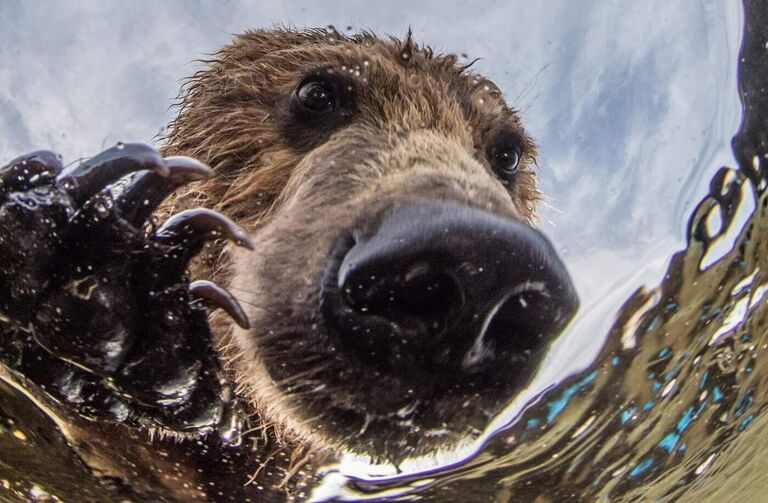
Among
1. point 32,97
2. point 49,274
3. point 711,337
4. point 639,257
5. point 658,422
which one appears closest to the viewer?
point 49,274

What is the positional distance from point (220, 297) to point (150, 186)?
39 centimetres

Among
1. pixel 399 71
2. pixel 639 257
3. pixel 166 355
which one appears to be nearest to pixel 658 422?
pixel 639 257

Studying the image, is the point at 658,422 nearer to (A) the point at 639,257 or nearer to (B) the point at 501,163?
(A) the point at 639,257

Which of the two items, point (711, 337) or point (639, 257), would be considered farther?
point (711, 337)

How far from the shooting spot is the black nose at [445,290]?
1.82m

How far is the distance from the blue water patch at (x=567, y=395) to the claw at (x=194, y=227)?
3.83 meters

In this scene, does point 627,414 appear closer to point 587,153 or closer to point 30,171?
point 587,153

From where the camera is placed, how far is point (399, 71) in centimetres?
402

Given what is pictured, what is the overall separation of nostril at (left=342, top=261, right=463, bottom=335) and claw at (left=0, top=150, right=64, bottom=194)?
915 millimetres

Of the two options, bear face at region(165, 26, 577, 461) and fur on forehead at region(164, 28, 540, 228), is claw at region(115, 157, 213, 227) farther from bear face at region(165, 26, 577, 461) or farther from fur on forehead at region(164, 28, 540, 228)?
fur on forehead at region(164, 28, 540, 228)

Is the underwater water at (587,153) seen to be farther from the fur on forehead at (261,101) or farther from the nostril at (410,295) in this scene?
the nostril at (410,295)

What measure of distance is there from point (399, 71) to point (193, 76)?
1.33 metres

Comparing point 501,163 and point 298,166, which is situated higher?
point 501,163

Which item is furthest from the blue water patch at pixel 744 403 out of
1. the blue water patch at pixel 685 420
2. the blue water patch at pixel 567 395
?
the blue water patch at pixel 567 395
